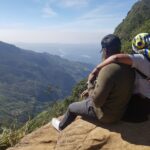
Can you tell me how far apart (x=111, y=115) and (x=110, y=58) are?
109 cm

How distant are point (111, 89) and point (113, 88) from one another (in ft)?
0.14

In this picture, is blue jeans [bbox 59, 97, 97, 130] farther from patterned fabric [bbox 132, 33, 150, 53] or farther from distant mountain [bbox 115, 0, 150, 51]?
distant mountain [bbox 115, 0, 150, 51]

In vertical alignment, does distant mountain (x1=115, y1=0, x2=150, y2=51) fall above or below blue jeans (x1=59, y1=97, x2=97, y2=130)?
above

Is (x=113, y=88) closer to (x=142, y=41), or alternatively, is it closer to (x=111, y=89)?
(x=111, y=89)

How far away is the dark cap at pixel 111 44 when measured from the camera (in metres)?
6.48

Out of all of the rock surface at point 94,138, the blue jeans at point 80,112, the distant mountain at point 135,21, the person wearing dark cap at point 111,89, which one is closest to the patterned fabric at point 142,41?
the person wearing dark cap at point 111,89

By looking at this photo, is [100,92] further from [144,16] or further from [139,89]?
[144,16]

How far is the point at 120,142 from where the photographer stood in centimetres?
636

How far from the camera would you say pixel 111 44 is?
21.3 feet

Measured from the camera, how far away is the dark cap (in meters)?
6.48

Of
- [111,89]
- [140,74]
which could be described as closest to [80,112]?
[111,89]

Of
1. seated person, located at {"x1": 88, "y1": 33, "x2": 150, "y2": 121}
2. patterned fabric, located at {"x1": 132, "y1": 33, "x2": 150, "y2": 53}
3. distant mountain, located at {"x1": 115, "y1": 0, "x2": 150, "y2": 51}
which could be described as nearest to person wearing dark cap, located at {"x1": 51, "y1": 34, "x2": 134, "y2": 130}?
seated person, located at {"x1": 88, "y1": 33, "x2": 150, "y2": 121}

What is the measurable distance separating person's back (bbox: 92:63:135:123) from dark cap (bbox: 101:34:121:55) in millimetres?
371

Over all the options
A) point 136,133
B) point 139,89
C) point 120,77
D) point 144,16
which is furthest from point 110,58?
point 144,16
